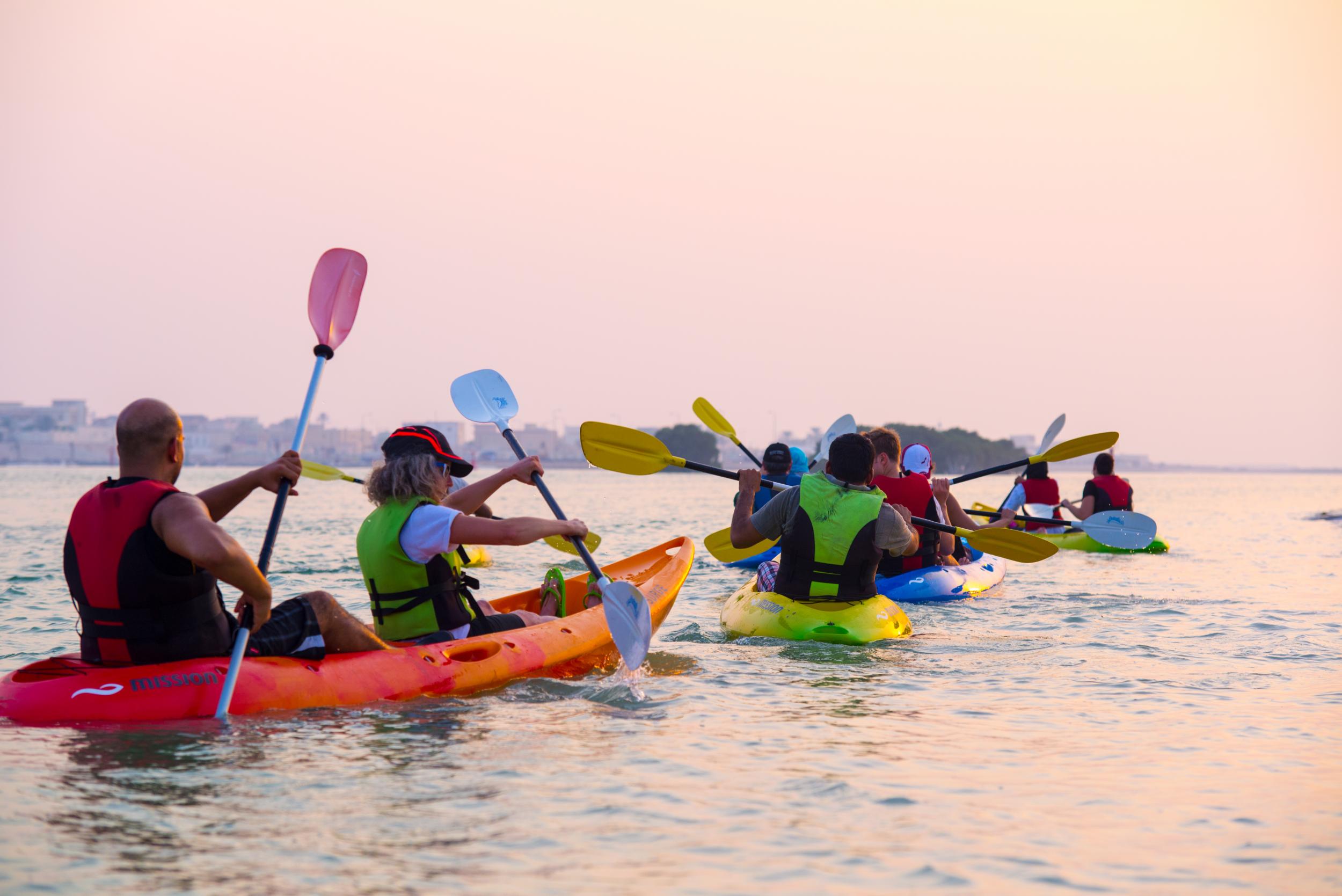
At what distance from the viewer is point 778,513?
22.9 feet

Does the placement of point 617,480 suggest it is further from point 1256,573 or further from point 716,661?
point 716,661

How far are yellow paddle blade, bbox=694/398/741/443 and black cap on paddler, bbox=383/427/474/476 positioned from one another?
157 inches

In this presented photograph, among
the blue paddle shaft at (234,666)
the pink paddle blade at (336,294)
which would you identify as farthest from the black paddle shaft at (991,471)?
the blue paddle shaft at (234,666)

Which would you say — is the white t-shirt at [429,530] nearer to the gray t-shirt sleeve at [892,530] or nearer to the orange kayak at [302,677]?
the orange kayak at [302,677]

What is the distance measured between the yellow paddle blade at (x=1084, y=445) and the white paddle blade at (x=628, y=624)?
483 centimetres

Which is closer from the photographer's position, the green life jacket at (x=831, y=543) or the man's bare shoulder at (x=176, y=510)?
the man's bare shoulder at (x=176, y=510)

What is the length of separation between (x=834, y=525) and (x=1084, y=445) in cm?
364

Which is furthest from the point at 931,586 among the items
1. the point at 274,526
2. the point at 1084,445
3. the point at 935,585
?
the point at 274,526

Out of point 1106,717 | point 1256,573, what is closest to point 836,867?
point 1106,717

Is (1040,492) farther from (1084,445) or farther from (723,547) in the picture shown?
(723,547)

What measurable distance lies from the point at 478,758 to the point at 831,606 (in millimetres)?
3270

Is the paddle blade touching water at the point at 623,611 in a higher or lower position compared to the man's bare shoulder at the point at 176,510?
lower

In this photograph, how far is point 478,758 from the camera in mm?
4379

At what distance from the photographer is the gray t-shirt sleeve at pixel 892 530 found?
6.89m
